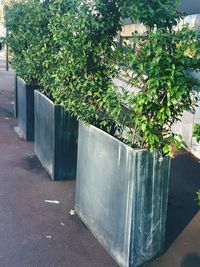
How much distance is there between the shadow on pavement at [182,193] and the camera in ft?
14.5

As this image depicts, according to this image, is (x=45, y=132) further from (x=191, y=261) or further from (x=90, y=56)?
(x=191, y=261)

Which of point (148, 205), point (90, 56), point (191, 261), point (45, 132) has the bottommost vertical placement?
point (191, 261)

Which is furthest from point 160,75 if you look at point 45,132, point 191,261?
point 45,132

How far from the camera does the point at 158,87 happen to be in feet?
10.4

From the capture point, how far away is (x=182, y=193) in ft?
17.8

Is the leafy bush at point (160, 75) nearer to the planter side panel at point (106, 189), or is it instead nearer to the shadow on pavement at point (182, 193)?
the planter side panel at point (106, 189)

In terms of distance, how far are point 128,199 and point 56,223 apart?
1.38 meters

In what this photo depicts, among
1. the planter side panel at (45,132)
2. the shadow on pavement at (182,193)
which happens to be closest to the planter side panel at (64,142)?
the planter side panel at (45,132)

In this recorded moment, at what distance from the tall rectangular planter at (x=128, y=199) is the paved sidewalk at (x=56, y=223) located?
8.1 inches

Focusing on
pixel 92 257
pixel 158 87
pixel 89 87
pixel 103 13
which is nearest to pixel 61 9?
pixel 103 13

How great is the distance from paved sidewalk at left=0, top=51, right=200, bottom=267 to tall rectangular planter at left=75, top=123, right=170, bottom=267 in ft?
0.67

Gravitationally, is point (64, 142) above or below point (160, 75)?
below

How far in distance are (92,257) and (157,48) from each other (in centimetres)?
226

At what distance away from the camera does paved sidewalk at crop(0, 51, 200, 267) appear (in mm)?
3693
